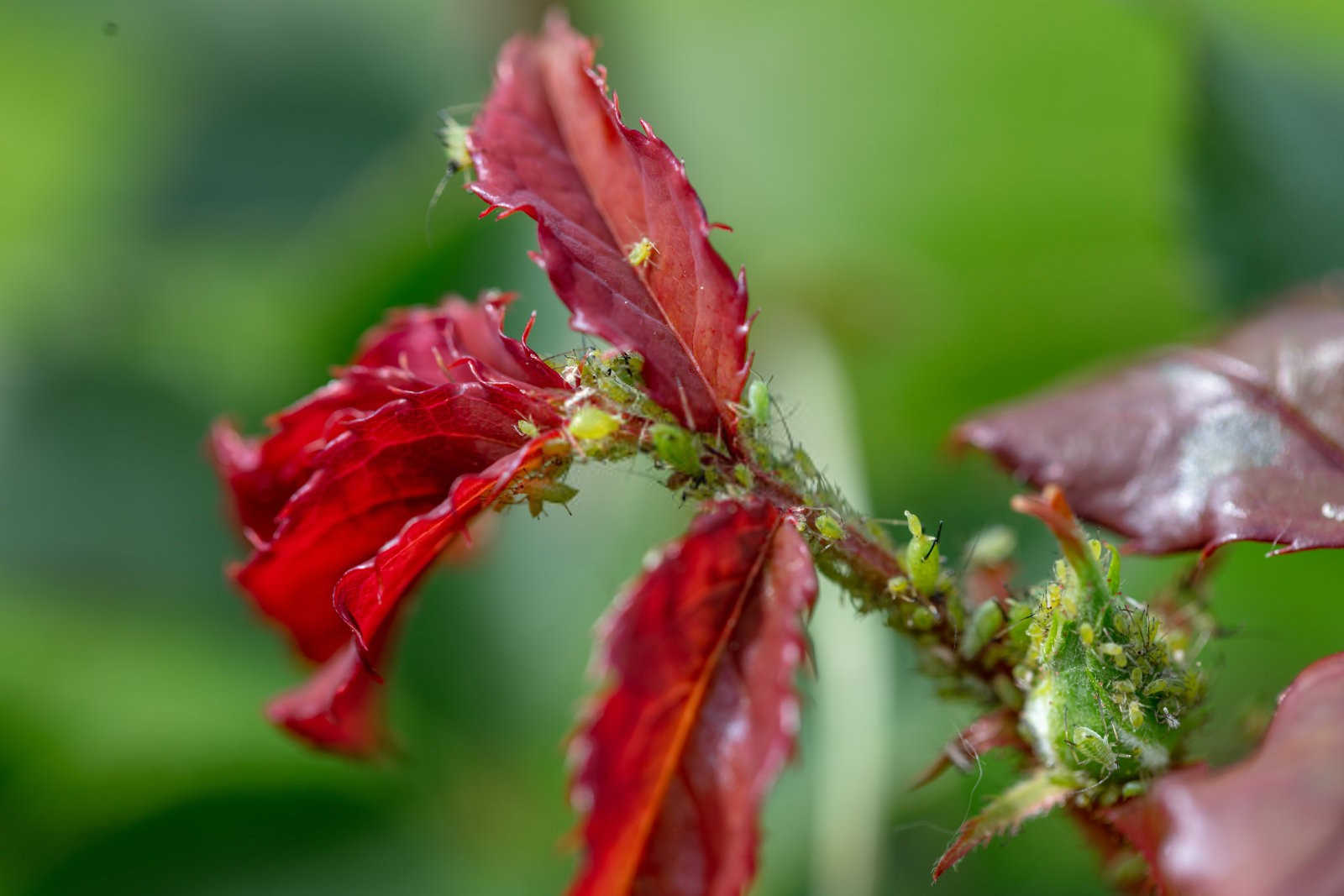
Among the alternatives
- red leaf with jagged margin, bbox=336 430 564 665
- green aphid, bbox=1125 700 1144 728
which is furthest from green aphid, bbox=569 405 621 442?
green aphid, bbox=1125 700 1144 728

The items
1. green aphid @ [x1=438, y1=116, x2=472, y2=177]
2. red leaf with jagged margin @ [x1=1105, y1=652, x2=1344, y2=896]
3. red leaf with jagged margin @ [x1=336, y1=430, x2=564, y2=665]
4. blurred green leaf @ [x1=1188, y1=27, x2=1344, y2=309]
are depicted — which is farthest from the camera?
blurred green leaf @ [x1=1188, y1=27, x2=1344, y2=309]

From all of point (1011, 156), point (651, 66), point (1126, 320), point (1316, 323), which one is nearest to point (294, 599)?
point (1316, 323)

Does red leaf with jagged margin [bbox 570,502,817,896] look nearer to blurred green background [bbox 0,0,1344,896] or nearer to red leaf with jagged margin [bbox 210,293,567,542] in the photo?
red leaf with jagged margin [bbox 210,293,567,542]

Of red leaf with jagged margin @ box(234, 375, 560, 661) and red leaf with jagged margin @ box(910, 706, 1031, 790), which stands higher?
red leaf with jagged margin @ box(234, 375, 560, 661)

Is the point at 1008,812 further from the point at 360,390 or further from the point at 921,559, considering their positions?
the point at 360,390

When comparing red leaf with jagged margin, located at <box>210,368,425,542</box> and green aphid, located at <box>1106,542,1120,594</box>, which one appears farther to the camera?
red leaf with jagged margin, located at <box>210,368,425,542</box>

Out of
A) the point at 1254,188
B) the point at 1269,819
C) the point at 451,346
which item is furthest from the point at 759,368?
the point at 1269,819
